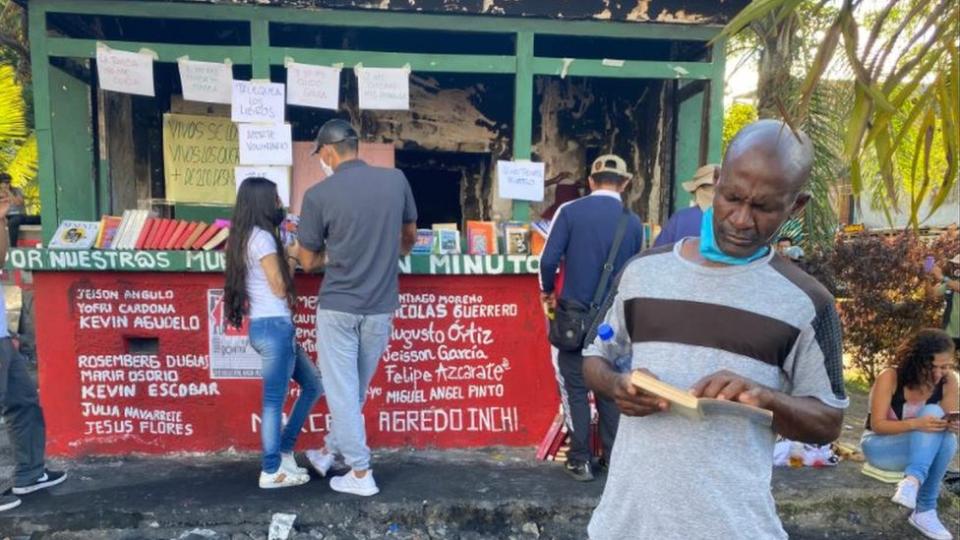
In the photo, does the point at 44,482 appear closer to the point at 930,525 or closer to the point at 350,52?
the point at 350,52

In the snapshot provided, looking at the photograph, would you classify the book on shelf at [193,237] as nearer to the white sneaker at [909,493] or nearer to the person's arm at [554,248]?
the person's arm at [554,248]

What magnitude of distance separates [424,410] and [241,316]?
141cm

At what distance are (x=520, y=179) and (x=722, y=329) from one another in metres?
3.15

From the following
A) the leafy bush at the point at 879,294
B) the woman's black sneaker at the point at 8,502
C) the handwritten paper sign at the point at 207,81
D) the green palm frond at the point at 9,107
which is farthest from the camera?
the green palm frond at the point at 9,107

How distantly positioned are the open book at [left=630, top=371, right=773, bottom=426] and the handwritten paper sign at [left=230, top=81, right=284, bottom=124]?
142 inches

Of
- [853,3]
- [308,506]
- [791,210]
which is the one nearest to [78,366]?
[308,506]

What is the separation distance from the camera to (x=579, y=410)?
417cm

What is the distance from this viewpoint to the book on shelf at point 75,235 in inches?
170

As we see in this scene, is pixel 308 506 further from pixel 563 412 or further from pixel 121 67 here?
pixel 121 67

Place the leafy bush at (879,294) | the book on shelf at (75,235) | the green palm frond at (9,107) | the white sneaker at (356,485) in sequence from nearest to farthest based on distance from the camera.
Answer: the white sneaker at (356,485) < the book on shelf at (75,235) < the leafy bush at (879,294) < the green palm frond at (9,107)

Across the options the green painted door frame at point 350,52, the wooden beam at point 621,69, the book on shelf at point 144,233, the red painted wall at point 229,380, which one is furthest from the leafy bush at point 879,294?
the book on shelf at point 144,233

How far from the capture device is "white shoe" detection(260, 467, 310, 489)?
13.1ft

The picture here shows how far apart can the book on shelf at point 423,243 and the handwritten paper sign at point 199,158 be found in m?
1.95

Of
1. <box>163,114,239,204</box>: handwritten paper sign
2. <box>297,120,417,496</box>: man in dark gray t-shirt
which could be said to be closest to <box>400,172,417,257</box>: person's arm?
<box>297,120,417,496</box>: man in dark gray t-shirt
